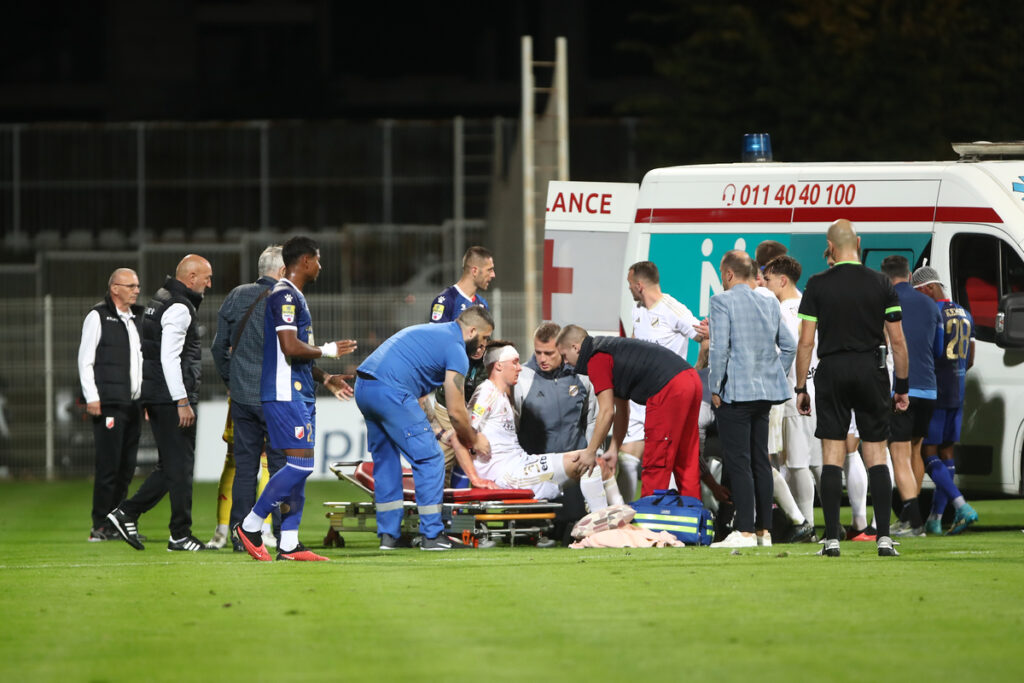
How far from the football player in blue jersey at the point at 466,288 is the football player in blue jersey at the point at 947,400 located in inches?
120

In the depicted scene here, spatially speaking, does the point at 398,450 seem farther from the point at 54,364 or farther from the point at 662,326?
the point at 54,364

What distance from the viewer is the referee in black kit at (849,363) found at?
9.74 meters

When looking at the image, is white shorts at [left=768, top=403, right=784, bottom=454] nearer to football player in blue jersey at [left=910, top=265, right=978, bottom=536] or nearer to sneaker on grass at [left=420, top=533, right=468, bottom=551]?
football player in blue jersey at [left=910, top=265, right=978, bottom=536]

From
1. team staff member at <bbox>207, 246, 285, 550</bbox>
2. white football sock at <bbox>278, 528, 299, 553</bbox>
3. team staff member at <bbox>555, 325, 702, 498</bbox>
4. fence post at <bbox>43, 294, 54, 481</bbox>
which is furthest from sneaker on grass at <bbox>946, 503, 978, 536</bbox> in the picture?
fence post at <bbox>43, 294, 54, 481</bbox>

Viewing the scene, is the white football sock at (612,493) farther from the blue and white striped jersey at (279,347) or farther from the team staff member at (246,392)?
the blue and white striped jersey at (279,347)

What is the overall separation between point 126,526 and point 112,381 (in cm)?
120

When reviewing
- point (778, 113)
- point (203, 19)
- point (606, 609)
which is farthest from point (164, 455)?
point (203, 19)

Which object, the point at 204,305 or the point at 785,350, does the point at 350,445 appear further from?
the point at 785,350

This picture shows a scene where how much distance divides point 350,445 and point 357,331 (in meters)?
2.27

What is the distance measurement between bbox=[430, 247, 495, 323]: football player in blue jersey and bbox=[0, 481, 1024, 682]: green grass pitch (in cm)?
203

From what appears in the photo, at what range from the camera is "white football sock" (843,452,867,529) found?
38.4 feet

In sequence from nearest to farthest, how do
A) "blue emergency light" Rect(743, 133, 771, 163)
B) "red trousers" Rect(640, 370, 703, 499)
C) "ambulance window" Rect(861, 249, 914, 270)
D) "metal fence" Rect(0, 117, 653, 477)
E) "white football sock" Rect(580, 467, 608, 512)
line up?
"red trousers" Rect(640, 370, 703, 499) < "white football sock" Rect(580, 467, 608, 512) < "ambulance window" Rect(861, 249, 914, 270) < "blue emergency light" Rect(743, 133, 771, 163) < "metal fence" Rect(0, 117, 653, 477)

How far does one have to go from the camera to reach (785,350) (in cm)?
1126

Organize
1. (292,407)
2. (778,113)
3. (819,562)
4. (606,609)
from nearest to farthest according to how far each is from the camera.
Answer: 1. (606,609)
2. (819,562)
3. (292,407)
4. (778,113)
